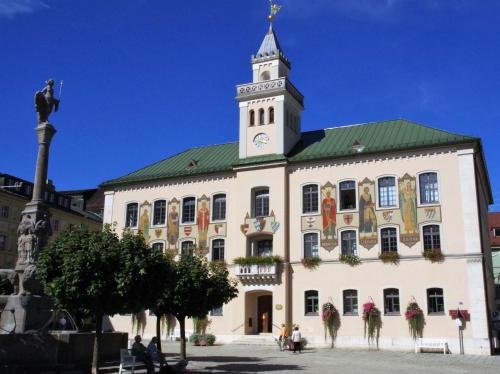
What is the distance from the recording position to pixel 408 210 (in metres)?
32.4

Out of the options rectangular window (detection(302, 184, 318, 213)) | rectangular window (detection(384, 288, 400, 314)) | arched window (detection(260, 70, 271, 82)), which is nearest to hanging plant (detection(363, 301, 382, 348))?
rectangular window (detection(384, 288, 400, 314))

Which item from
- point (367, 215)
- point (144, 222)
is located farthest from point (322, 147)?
point (144, 222)

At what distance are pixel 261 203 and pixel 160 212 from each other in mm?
8078

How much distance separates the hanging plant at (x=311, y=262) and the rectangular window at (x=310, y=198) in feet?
9.93

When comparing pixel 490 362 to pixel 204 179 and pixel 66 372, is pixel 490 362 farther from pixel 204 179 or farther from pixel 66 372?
pixel 204 179

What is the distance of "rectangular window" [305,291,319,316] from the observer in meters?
33.9

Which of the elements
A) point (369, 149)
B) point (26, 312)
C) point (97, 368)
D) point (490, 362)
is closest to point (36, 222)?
point (26, 312)

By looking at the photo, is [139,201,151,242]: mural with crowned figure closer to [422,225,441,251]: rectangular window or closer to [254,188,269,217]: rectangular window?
[254,188,269,217]: rectangular window

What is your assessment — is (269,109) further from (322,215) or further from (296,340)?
(296,340)

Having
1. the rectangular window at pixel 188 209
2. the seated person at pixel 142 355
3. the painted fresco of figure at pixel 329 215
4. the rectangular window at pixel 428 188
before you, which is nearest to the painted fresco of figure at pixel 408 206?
the rectangular window at pixel 428 188

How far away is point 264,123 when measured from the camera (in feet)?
127

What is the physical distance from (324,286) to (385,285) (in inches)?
146

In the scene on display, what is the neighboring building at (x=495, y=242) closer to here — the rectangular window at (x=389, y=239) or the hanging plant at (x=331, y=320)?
the rectangular window at (x=389, y=239)

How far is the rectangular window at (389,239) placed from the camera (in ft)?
107
